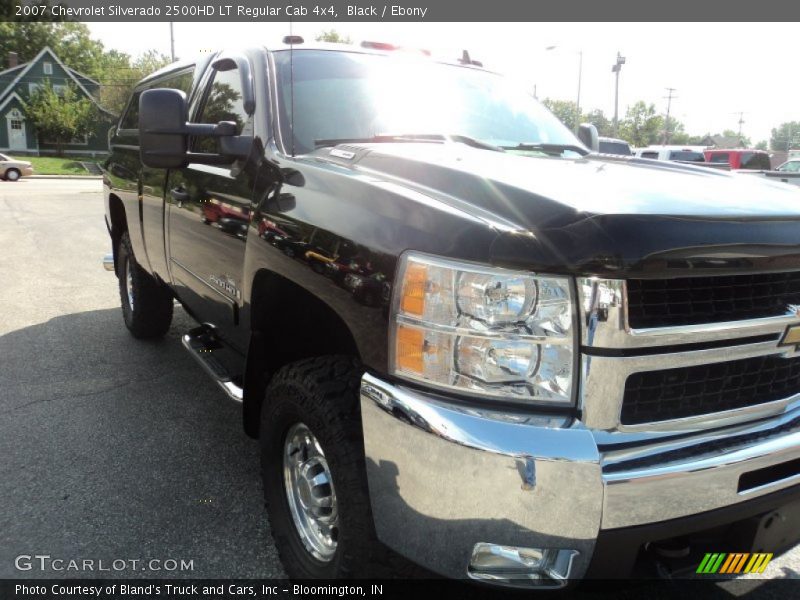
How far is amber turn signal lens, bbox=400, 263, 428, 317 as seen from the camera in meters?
1.77

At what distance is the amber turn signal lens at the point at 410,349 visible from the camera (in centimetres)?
177

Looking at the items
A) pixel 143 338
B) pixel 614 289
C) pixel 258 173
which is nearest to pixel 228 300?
pixel 258 173

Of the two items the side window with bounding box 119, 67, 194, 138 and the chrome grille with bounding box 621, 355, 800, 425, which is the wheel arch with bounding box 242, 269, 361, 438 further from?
the side window with bounding box 119, 67, 194, 138

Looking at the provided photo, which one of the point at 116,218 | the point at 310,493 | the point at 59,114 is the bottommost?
the point at 310,493

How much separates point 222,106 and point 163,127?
2.55 feet

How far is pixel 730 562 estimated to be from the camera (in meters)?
1.94

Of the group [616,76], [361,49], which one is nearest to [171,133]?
[361,49]

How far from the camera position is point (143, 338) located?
5539 millimetres

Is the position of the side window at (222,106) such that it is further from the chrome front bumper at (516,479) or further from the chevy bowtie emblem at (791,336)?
the chevy bowtie emblem at (791,336)

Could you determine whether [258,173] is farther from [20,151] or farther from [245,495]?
[20,151]

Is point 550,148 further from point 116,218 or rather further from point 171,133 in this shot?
point 116,218

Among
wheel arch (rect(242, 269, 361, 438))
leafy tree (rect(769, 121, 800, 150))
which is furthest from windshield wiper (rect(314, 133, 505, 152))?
leafy tree (rect(769, 121, 800, 150))

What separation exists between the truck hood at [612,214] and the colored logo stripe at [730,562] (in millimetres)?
820

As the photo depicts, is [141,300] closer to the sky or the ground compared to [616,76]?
closer to the ground
